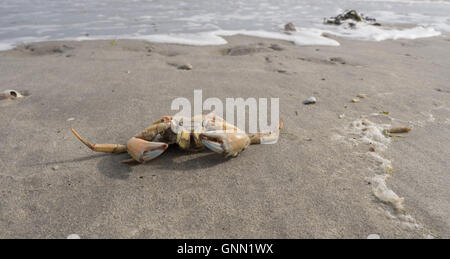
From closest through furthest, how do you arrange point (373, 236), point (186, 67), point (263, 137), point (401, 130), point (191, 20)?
point (373, 236), point (263, 137), point (401, 130), point (186, 67), point (191, 20)

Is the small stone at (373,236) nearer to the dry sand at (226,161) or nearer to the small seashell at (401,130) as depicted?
the dry sand at (226,161)

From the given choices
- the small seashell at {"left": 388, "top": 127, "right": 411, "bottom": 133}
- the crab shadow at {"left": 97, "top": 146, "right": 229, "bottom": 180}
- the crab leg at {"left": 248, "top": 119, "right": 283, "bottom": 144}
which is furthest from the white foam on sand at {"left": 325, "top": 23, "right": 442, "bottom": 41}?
the crab shadow at {"left": 97, "top": 146, "right": 229, "bottom": 180}

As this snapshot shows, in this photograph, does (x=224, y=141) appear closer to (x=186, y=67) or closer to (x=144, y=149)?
(x=144, y=149)

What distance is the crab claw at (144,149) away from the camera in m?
2.31

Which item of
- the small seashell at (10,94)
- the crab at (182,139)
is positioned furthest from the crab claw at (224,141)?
the small seashell at (10,94)

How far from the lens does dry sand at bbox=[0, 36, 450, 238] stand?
1962 mm

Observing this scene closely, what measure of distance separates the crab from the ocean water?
13.8 ft

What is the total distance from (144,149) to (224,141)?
0.63m

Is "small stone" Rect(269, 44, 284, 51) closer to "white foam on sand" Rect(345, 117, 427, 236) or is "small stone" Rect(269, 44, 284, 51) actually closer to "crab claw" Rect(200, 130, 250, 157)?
"white foam on sand" Rect(345, 117, 427, 236)

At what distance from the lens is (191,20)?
8.33 m

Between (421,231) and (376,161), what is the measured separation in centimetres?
75

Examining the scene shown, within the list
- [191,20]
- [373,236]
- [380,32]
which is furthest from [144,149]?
[380,32]

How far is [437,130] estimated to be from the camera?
10.0 feet
